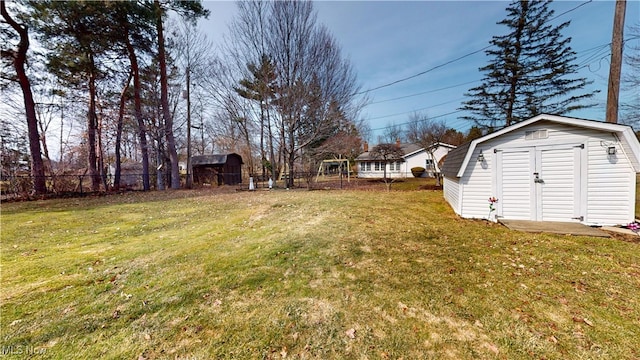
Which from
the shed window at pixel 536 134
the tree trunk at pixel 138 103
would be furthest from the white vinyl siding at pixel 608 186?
the tree trunk at pixel 138 103

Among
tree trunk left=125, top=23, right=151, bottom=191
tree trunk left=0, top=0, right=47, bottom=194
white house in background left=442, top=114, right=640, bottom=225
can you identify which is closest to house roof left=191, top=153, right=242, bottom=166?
tree trunk left=125, top=23, right=151, bottom=191

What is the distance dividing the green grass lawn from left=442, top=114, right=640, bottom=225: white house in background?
1292 mm

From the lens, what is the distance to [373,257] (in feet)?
12.2

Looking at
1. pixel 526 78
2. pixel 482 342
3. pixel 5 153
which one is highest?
pixel 526 78

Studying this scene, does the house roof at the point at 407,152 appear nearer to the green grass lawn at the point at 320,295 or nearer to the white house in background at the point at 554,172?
the white house in background at the point at 554,172

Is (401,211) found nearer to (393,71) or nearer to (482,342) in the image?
(482,342)

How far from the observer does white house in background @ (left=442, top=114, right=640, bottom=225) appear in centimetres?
501

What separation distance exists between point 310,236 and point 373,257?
1440mm

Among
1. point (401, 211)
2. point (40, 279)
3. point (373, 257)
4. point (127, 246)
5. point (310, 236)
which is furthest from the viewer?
point (401, 211)

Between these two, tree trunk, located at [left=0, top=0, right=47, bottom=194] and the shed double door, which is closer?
the shed double door

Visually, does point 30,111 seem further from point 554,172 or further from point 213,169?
point 554,172

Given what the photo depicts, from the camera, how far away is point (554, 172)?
5.49 meters

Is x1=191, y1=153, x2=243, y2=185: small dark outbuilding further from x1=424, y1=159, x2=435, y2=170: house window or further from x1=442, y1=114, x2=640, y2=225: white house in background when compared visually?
x1=424, y1=159, x2=435, y2=170: house window

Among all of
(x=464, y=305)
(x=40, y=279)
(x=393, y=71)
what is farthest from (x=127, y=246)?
(x=393, y=71)
